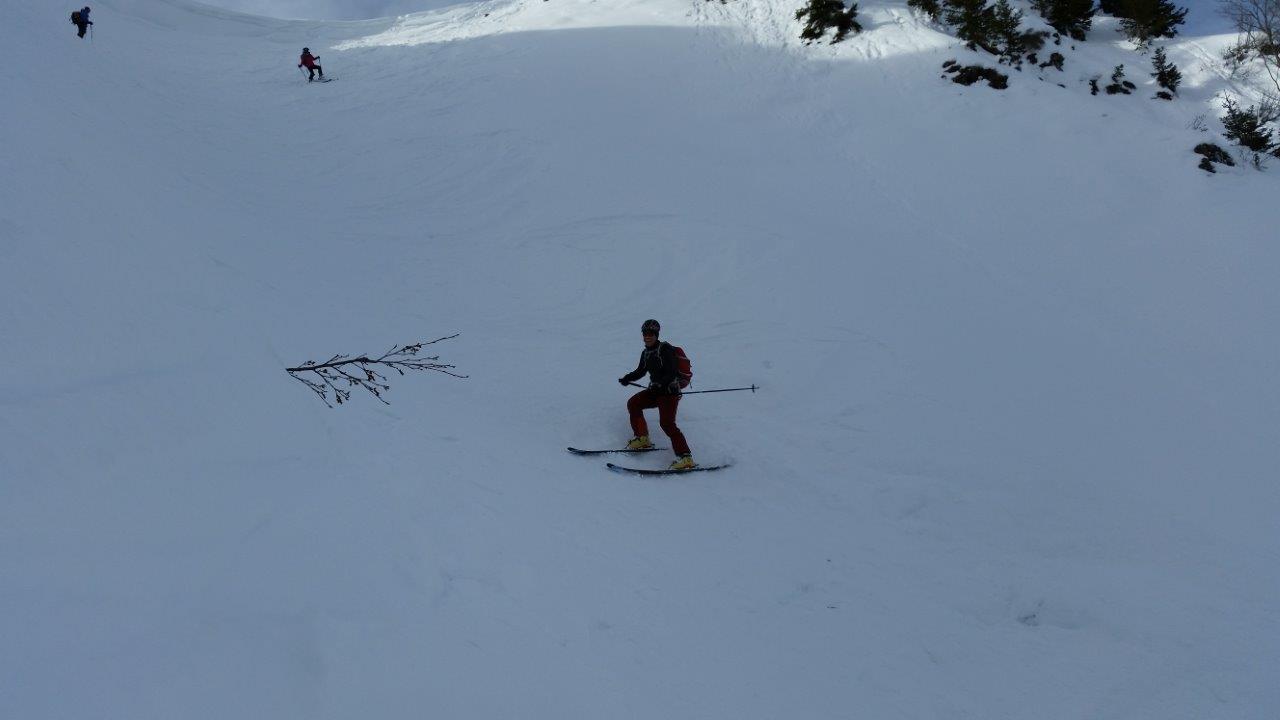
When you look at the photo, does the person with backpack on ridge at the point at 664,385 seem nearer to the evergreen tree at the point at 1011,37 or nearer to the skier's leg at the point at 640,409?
the skier's leg at the point at 640,409

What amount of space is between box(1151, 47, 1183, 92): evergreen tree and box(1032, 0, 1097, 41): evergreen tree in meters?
2.44

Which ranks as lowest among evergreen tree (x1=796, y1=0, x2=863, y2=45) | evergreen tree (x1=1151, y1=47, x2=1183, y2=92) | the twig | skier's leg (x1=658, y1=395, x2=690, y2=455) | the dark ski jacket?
skier's leg (x1=658, y1=395, x2=690, y2=455)

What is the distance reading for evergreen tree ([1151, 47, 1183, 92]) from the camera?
57.4 ft

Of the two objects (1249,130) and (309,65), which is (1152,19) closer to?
(1249,130)

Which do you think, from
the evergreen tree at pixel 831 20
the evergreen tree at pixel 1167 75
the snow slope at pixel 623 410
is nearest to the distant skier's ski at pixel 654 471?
the snow slope at pixel 623 410

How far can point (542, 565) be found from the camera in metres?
4.92

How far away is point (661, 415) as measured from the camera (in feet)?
23.5

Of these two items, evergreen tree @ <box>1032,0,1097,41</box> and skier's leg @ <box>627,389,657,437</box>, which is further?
evergreen tree @ <box>1032,0,1097,41</box>

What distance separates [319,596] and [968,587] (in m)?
5.18

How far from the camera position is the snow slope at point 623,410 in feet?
11.9

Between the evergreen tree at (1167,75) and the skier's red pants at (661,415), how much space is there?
18840 mm

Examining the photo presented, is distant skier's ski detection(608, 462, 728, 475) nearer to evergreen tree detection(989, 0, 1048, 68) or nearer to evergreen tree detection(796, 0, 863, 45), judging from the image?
evergreen tree detection(989, 0, 1048, 68)

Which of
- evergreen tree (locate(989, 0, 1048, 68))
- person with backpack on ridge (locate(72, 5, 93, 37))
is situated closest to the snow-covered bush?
evergreen tree (locate(989, 0, 1048, 68))

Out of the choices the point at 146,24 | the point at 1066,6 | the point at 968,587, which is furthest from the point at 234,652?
the point at 146,24
